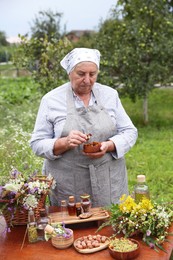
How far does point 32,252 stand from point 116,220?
21.0 inches

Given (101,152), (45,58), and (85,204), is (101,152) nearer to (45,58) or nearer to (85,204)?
(85,204)

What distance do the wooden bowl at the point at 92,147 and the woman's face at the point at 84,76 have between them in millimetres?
419

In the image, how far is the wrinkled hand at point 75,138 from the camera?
96.0 inches

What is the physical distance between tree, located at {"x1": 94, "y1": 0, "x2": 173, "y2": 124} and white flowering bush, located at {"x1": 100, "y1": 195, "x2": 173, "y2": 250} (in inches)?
282

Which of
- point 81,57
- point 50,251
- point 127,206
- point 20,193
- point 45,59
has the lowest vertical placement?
point 50,251

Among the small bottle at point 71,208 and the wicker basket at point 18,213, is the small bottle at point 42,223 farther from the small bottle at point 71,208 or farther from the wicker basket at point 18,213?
the small bottle at point 71,208

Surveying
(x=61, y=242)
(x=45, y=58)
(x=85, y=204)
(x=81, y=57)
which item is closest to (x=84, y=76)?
(x=81, y=57)

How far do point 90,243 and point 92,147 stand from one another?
25.8 inches

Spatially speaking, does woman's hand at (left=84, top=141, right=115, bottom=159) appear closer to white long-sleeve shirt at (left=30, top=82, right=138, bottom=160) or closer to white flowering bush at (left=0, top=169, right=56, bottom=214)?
white long-sleeve shirt at (left=30, top=82, right=138, bottom=160)

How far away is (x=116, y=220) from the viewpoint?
7.41 ft

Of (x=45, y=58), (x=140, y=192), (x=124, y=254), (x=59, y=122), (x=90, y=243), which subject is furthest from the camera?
(x=45, y=58)

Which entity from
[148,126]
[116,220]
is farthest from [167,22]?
[116,220]

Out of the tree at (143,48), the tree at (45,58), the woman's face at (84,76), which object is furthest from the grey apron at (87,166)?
the tree at (143,48)

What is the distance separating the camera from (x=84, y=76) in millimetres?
2574
